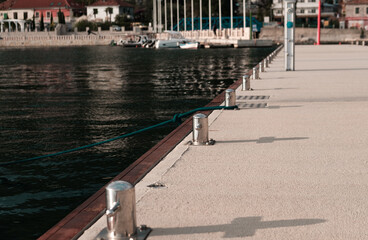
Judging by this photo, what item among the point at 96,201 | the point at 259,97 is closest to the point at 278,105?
the point at 259,97

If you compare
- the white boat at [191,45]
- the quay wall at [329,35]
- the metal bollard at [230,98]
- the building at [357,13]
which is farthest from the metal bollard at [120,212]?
the building at [357,13]

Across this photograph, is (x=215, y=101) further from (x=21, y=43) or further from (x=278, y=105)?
(x=21, y=43)

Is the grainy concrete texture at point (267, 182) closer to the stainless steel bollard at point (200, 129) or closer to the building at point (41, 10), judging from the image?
the stainless steel bollard at point (200, 129)

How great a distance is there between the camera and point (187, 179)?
8016mm

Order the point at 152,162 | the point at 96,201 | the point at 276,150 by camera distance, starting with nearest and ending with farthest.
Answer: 1. the point at 96,201
2. the point at 152,162
3. the point at 276,150

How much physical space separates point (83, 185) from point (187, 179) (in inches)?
81.7

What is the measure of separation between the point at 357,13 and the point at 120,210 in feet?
447

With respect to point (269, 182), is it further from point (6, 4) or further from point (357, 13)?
point (6, 4)

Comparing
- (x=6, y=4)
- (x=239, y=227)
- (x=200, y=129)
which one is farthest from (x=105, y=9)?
(x=239, y=227)

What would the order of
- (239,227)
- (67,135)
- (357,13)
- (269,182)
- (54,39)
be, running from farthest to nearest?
(54,39), (357,13), (67,135), (269,182), (239,227)

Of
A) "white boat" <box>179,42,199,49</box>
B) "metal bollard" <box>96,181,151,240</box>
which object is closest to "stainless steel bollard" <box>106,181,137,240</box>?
"metal bollard" <box>96,181,151,240</box>

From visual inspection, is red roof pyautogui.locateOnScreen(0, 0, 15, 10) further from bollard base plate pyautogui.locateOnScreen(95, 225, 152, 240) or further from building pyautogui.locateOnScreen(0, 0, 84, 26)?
bollard base plate pyautogui.locateOnScreen(95, 225, 152, 240)

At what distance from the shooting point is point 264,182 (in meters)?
7.79

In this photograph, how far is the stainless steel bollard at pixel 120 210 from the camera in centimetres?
568
